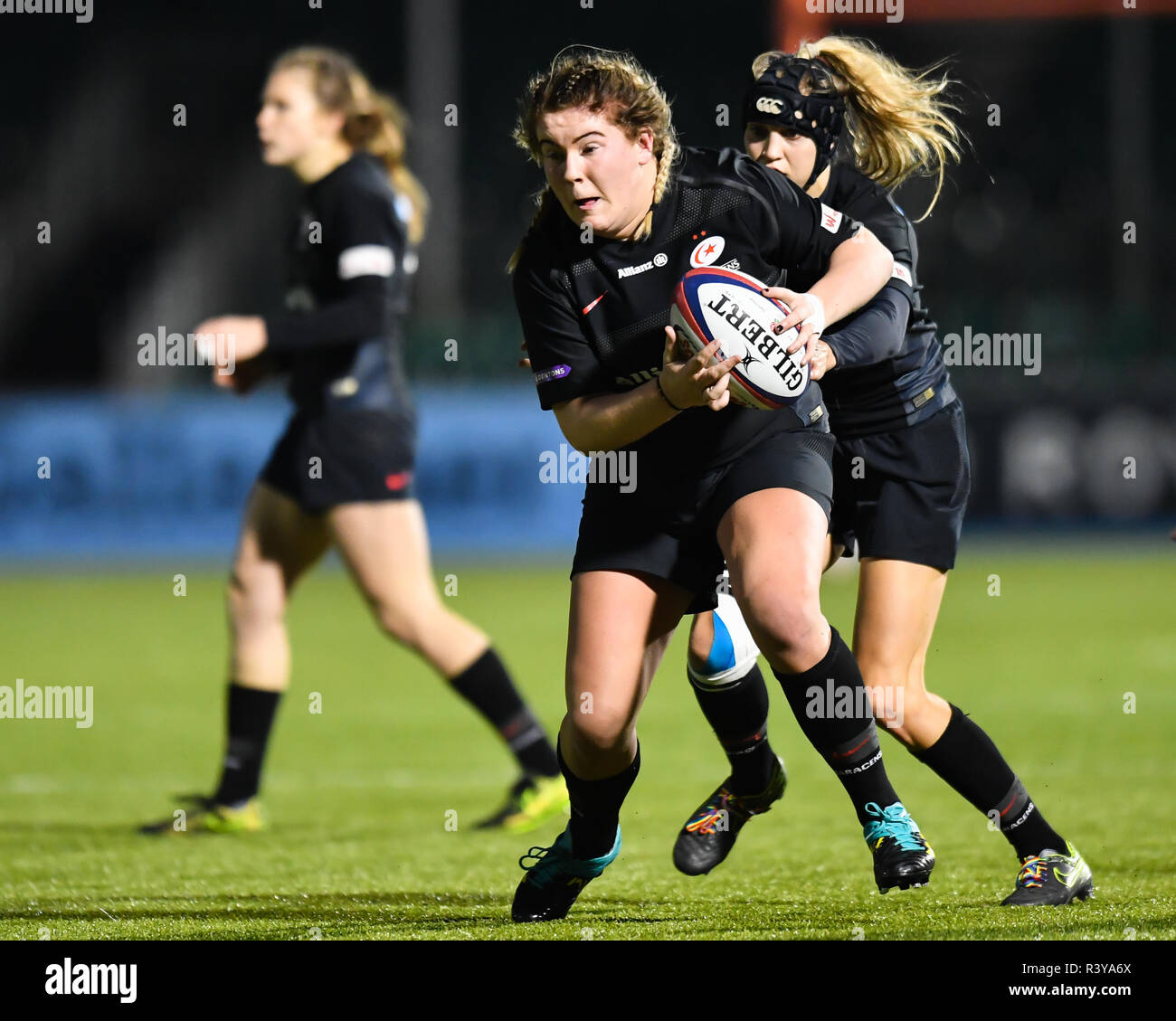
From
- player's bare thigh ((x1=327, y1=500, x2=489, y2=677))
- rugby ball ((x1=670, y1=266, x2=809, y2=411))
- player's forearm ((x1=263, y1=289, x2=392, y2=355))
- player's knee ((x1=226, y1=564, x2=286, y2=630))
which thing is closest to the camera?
rugby ball ((x1=670, y1=266, x2=809, y2=411))

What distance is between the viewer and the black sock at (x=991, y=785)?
4371 millimetres

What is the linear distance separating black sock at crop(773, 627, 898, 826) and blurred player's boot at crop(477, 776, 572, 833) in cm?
221

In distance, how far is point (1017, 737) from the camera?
7.52 metres

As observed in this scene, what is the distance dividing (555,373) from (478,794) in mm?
3095

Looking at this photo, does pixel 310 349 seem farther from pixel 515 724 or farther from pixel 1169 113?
pixel 1169 113

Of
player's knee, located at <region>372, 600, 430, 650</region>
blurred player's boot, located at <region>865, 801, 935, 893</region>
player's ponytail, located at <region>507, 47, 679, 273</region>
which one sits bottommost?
blurred player's boot, located at <region>865, 801, 935, 893</region>

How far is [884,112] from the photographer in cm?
458

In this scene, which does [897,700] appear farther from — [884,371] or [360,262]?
[360,262]

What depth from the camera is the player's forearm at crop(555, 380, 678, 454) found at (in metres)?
3.82

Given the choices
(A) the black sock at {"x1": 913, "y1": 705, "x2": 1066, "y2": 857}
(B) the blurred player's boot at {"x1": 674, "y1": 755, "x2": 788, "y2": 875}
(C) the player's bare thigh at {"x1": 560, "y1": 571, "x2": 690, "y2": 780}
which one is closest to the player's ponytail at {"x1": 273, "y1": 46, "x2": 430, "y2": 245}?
(B) the blurred player's boot at {"x1": 674, "y1": 755, "x2": 788, "y2": 875}
